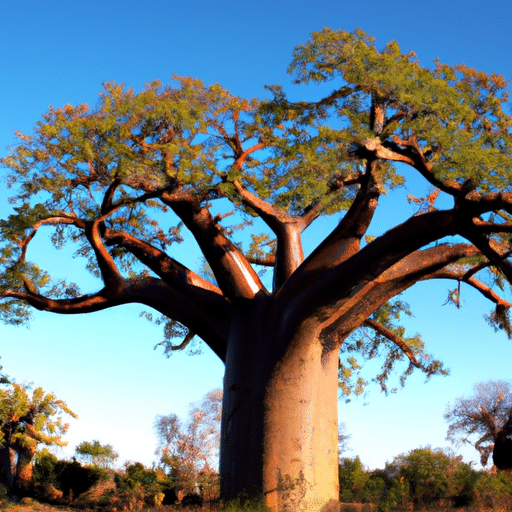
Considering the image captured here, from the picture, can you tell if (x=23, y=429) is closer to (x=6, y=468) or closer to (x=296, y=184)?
(x=6, y=468)

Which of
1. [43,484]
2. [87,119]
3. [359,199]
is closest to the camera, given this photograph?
[359,199]

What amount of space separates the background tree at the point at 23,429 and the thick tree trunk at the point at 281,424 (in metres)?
12.4

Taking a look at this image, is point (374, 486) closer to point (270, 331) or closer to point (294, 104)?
point (270, 331)

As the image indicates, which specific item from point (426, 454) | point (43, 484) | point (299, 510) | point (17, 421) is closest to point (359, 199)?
point (299, 510)

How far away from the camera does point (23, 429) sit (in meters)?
20.0

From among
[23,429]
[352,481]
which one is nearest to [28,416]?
[23,429]

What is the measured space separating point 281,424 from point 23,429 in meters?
14.9

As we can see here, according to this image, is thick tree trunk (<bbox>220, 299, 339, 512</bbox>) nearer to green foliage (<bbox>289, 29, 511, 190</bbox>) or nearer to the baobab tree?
the baobab tree

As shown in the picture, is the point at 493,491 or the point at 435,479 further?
the point at 435,479

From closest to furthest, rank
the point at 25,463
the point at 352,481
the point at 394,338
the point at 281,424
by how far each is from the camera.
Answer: the point at 281,424 < the point at 394,338 < the point at 352,481 < the point at 25,463

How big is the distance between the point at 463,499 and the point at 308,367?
7372mm

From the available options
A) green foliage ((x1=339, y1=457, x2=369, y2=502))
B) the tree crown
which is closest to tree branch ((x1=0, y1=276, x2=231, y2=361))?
the tree crown

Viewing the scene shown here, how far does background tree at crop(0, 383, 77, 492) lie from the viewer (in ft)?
62.4

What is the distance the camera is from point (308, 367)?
8.62 meters
